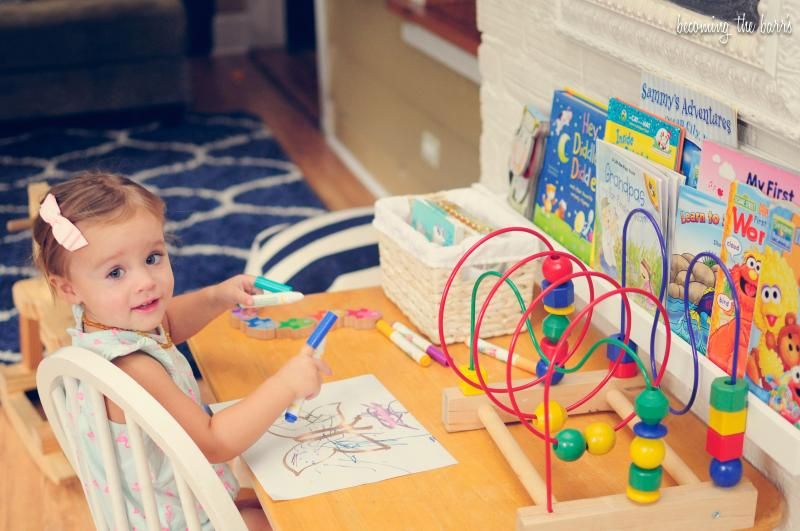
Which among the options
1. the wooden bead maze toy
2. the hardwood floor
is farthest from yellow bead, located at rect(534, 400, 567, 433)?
the hardwood floor

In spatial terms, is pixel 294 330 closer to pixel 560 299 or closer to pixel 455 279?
pixel 455 279

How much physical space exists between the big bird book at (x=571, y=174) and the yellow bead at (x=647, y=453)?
0.40 metres

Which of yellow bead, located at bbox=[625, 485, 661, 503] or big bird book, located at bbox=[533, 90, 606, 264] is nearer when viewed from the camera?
yellow bead, located at bbox=[625, 485, 661, 503]

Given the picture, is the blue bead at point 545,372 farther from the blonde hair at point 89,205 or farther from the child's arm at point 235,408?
the blonde hair at point 89,205

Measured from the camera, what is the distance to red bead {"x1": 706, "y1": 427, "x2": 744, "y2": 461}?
3.23 feet

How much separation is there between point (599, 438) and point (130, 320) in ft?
1.93

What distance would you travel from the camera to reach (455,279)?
1.33m

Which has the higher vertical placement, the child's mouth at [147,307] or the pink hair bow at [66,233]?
the pink hair bow at [66,233]

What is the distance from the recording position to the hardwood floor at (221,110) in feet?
6.68

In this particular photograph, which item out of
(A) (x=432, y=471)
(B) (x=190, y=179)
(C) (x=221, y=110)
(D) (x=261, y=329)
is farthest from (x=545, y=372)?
(C) (x=221, y=110)

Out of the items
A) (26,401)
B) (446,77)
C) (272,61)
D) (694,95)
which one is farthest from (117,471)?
(272,61)

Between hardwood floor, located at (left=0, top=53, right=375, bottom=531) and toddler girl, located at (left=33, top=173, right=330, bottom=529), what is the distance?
87 centimetres

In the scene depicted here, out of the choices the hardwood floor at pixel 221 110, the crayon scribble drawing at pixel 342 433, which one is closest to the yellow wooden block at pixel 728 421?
the crayon scribble drawing at pixel 342 433

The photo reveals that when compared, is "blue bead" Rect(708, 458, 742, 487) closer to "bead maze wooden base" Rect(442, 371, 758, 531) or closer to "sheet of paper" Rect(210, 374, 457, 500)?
"bead maze wooden base" Rect(442, 371, 758, 531)
